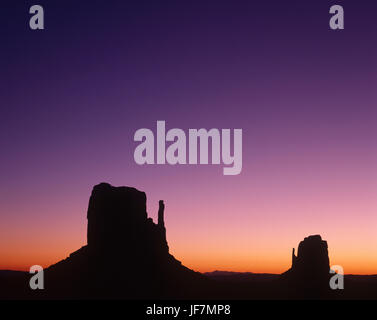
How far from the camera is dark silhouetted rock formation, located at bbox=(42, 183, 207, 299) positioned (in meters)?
127

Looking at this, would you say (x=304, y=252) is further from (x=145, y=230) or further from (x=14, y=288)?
(x=14, y=288)

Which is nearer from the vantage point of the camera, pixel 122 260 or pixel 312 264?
pixel 122 260

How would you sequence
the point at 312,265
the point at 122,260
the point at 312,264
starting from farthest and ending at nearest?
the point at 312,265 < the point at 312,264 < the point at 122,260

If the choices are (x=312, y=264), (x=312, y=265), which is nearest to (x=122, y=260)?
(x=312, y=264)

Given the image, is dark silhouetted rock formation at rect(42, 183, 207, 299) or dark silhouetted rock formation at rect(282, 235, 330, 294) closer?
dark silhouetted rock formation at rect(42, 183, 207, 299)

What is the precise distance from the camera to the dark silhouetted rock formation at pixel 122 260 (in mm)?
127438

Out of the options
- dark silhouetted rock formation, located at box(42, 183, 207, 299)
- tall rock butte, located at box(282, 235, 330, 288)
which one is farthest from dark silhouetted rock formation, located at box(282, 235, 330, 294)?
dark silhouetted rock formation, located at box(42, 183, 207, 299)

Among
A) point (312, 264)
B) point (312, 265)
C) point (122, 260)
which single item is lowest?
point (312, 265)

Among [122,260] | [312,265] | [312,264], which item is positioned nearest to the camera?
[122,260]

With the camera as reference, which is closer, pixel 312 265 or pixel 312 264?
pixel 312 264

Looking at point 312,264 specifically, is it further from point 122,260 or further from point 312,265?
point 122,260

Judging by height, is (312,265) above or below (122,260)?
below

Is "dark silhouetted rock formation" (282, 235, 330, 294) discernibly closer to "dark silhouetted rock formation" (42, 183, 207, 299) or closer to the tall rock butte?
the tall rock butte

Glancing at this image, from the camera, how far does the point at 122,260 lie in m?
136
